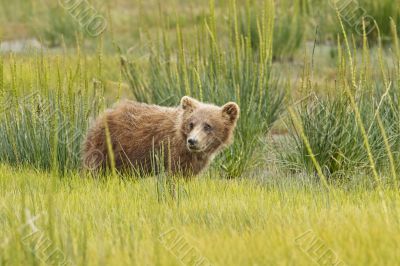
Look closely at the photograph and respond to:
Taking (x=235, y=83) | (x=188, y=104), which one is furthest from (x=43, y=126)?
(x=235, y=83)

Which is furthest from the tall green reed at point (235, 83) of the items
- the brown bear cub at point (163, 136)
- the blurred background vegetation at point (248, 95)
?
the brown bear cub at point (163, 136)

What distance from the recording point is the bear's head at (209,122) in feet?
22.1

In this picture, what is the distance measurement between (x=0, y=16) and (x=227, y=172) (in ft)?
37.8

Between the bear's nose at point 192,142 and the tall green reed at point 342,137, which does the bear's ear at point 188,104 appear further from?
the tall green reed at point 342,137

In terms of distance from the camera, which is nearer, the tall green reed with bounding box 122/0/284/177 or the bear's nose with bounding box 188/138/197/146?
the bear's nose with bounding box 188/138/197/146

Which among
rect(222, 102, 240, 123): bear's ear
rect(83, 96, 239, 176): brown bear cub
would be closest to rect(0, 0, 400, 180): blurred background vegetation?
rect(83, 96, 239, 176): brown bear cub

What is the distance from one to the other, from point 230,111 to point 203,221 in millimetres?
2102

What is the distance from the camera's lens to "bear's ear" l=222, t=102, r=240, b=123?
Answer: 6.80 meters

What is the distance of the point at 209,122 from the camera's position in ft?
22.3

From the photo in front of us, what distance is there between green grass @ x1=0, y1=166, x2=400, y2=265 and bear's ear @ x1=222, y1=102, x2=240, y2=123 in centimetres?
67

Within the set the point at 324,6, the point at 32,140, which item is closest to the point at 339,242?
the point at 32,140

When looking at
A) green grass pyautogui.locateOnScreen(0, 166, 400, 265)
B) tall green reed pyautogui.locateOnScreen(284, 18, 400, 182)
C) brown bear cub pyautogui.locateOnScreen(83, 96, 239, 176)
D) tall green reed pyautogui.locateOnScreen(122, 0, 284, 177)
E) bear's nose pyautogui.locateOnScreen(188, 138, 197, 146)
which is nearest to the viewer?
green grass pyautogui.locateOnScreen(0, 166, 400, 265)

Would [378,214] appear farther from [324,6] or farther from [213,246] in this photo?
[324,6]

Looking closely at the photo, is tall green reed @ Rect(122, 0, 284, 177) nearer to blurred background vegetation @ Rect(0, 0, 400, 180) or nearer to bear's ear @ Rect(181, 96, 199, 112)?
blurred background vegetation @ Rect(0, 0, 400, 180)
